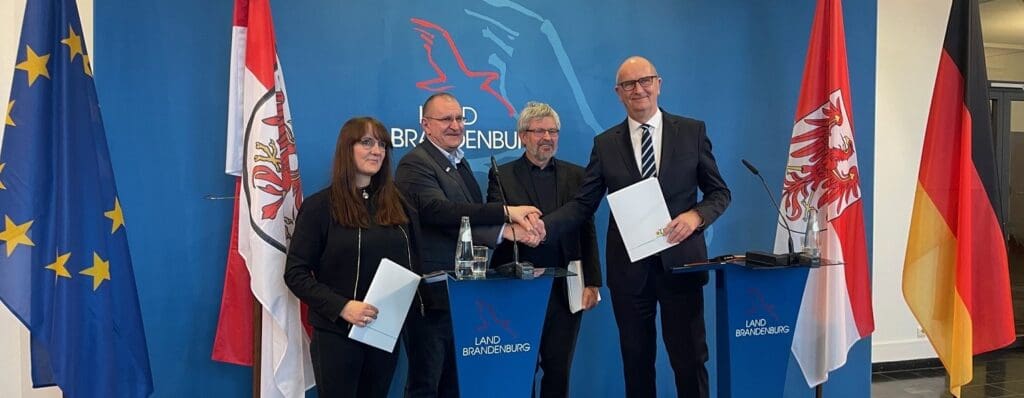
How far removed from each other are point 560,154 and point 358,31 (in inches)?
47.7

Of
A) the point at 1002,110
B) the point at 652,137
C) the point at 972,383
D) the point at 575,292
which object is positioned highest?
the point at 1002,110

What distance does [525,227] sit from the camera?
288 cm

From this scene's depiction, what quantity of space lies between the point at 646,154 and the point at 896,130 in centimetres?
335

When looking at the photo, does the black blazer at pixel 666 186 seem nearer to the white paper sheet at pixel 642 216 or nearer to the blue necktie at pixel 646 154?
the blue necktie at pixel 646 154

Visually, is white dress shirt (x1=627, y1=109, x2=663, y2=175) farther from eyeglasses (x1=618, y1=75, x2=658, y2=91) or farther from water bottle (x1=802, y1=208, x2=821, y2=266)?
water bottle (x1=802, y1=208, x2=821, y2=266)

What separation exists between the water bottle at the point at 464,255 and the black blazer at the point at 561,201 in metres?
A: 0.68

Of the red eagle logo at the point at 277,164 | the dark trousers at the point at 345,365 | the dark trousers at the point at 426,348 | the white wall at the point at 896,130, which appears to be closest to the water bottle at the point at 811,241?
the dark trousers at the point at 426,348

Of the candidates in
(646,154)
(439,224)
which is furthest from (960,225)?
(439,224)

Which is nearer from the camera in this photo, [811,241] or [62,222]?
[62,222]

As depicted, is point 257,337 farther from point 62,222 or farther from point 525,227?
point 525,227

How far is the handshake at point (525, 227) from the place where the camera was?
9.50 ft

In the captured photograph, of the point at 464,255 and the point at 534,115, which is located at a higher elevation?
the point at 534,115

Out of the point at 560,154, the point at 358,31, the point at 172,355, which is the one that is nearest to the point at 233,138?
the point at 358,31

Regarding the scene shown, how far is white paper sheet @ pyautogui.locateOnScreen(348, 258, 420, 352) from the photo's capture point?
256 cm
